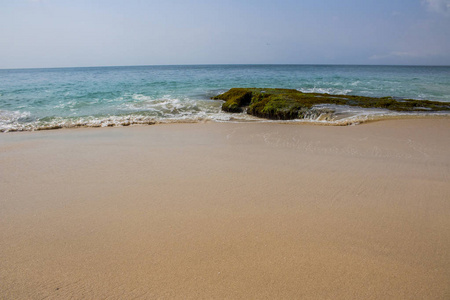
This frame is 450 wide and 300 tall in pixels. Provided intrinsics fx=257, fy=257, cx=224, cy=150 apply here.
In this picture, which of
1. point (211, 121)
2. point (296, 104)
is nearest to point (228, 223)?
point (211, 121)

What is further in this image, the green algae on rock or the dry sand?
the green algae on rock

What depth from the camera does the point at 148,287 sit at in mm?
1954

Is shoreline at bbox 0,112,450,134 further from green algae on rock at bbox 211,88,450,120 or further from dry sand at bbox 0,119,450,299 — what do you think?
dry sand at bbox 0,119,450,299

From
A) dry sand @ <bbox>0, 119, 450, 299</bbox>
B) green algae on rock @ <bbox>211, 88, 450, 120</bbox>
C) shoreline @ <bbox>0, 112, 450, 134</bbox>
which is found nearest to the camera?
dry sand @ <bbox>0, 119, 450, 299</bbox>

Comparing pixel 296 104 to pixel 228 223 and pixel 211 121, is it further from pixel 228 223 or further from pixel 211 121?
pixel 228 223

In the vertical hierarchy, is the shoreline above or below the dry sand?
above

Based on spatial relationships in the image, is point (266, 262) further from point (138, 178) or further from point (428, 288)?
point (138, 178)

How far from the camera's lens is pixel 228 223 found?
272 cm

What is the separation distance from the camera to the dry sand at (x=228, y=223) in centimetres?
198

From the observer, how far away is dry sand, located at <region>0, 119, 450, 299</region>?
1978mm

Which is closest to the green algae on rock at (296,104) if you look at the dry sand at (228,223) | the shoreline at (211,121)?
the shoreline at (211,121)

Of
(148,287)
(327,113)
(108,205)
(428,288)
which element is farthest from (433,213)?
(327,113)

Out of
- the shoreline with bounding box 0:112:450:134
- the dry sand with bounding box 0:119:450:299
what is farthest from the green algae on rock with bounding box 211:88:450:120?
the dry sand with bounding box 0:119:450:299

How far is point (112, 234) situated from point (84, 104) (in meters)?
11.8
